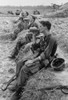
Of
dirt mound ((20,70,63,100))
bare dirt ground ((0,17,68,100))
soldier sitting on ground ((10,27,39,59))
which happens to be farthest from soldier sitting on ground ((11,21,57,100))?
soldier sitting on ground ((10,27,39,59))

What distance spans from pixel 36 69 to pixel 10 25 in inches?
386

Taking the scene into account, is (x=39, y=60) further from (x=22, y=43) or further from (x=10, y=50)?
(x=10, y=50)

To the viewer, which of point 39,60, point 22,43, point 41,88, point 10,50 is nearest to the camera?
point 41,88

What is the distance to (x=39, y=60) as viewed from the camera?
639 cm

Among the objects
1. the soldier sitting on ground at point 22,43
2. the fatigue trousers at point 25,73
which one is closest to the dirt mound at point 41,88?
the fatigue trousers at point 25,73

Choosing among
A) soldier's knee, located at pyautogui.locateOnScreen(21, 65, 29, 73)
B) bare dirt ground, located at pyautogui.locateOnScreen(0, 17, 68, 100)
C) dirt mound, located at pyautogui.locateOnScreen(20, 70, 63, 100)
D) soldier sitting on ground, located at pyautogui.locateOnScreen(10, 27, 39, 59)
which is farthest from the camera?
soldier sitting on ground, located at pyautogui.locateOnScreen(10, 27, 39, 59)

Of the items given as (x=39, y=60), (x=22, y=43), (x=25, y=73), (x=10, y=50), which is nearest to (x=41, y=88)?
(x=25, y=73)

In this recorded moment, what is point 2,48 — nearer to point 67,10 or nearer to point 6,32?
point 6,32

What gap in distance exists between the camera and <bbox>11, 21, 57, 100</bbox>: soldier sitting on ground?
6.14 m

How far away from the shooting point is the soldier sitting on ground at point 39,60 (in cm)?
614

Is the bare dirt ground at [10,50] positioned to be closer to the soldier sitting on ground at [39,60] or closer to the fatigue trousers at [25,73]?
the soldier sitting on ground at [39,60]

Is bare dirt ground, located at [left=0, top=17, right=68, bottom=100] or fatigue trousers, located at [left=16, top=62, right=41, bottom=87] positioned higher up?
fatigue trousers, located at [left=16, top=62, right=41, bottom=87]

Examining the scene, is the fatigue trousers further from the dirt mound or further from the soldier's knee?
the dirt mound

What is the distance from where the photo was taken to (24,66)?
20.2ft
